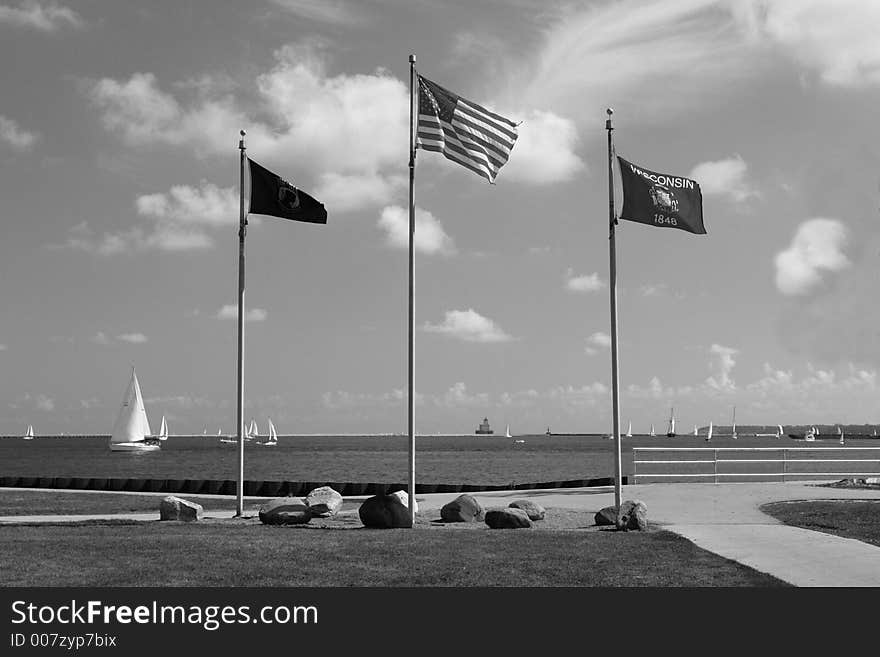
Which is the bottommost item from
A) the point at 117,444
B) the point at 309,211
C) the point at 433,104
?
the point at 117,444

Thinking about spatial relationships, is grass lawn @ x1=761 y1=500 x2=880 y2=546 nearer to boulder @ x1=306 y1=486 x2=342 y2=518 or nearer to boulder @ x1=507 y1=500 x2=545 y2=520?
boulder @ x1=507 y1=500 x2=545 y2=520

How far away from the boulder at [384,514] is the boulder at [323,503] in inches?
55.9

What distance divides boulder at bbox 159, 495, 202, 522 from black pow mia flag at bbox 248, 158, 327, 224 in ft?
21.9

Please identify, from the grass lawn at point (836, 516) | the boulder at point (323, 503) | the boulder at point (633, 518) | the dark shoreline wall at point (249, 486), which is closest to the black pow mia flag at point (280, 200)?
the boulder at point (323, 503)

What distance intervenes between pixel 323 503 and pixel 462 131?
8.31 metres

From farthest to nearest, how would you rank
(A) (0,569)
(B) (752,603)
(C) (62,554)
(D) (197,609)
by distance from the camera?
1. (C) (62,554)
2. (A) (0,569)
3. (B) (752,603)
4. (D) (197,609)

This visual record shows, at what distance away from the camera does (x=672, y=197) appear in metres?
20.8

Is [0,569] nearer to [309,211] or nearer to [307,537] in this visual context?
[307,537]

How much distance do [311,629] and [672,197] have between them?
13782 mm

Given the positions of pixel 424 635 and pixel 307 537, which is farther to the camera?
pixel 307 537

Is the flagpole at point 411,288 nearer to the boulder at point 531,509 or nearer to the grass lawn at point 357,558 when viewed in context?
the grass lawn at point 357,558

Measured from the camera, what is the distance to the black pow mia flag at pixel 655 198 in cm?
2066

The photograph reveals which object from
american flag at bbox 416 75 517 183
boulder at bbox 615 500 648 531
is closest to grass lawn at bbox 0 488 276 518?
boulder at bbox 615 500 648 531

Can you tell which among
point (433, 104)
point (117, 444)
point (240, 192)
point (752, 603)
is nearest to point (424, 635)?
point (752, 603)
